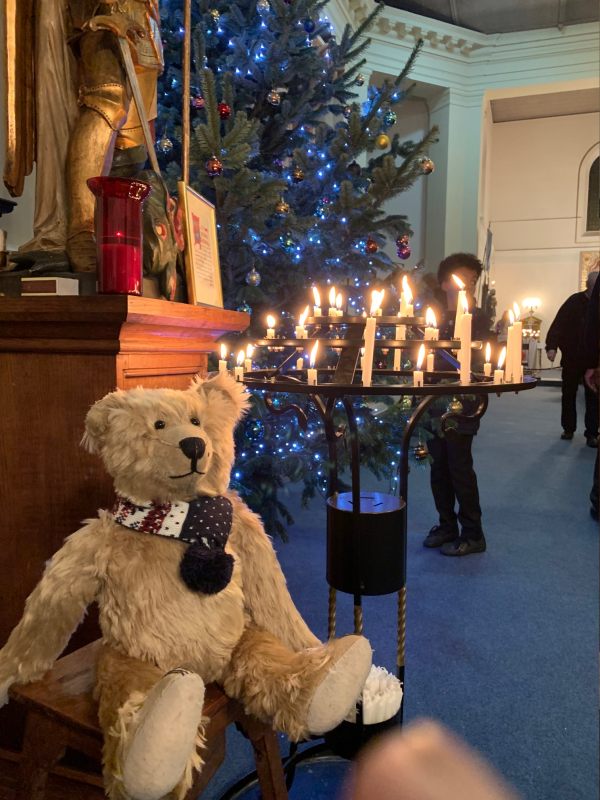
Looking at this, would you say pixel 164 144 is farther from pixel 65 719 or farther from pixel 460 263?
pixel 65 719

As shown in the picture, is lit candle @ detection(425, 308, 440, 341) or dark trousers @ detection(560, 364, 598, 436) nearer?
lit candle @ detection(425, 308, 440, 341)

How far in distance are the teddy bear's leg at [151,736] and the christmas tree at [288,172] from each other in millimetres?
1640

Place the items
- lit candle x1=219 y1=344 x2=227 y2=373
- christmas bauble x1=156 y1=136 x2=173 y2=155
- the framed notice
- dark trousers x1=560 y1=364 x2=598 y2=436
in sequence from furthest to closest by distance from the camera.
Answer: dark trousers x1=560 y1=364 x2=598 y2=436 < christmas bauble x1=156 y1=136 x2=173 y2=155 < the framed notice < lit candle x1=219 y1=344 x2=227 y2=373

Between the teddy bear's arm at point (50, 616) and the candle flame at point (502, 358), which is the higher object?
the candle flame at point (502, 358)

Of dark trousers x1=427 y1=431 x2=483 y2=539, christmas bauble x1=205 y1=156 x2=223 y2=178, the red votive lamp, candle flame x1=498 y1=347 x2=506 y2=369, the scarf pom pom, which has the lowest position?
dark trousers x1=427 y1=431 x2=483 y2=539

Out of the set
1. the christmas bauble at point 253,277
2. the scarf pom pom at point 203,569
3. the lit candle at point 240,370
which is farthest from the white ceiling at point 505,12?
the scarf pom pom at point 203,569

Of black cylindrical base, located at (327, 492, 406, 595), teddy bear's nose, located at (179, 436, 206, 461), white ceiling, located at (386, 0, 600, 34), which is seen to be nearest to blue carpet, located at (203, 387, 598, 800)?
black cylindrical base, located at (327, 492, 406, 595)

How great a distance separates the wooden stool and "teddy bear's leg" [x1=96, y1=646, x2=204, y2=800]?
0.21 feet

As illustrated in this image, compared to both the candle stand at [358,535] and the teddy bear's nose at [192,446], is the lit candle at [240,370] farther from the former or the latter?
the teddy bear's nose at [192,446]

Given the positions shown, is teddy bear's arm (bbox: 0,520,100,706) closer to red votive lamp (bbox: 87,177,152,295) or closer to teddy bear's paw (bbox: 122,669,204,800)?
teddy bear's paw (bbox: 122,669,204,800)

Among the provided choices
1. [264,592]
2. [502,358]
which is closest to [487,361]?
[502,358]

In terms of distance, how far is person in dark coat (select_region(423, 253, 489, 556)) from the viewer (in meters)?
2.76

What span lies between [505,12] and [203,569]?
824 cm

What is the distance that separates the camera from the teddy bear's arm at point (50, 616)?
3.11 feet
